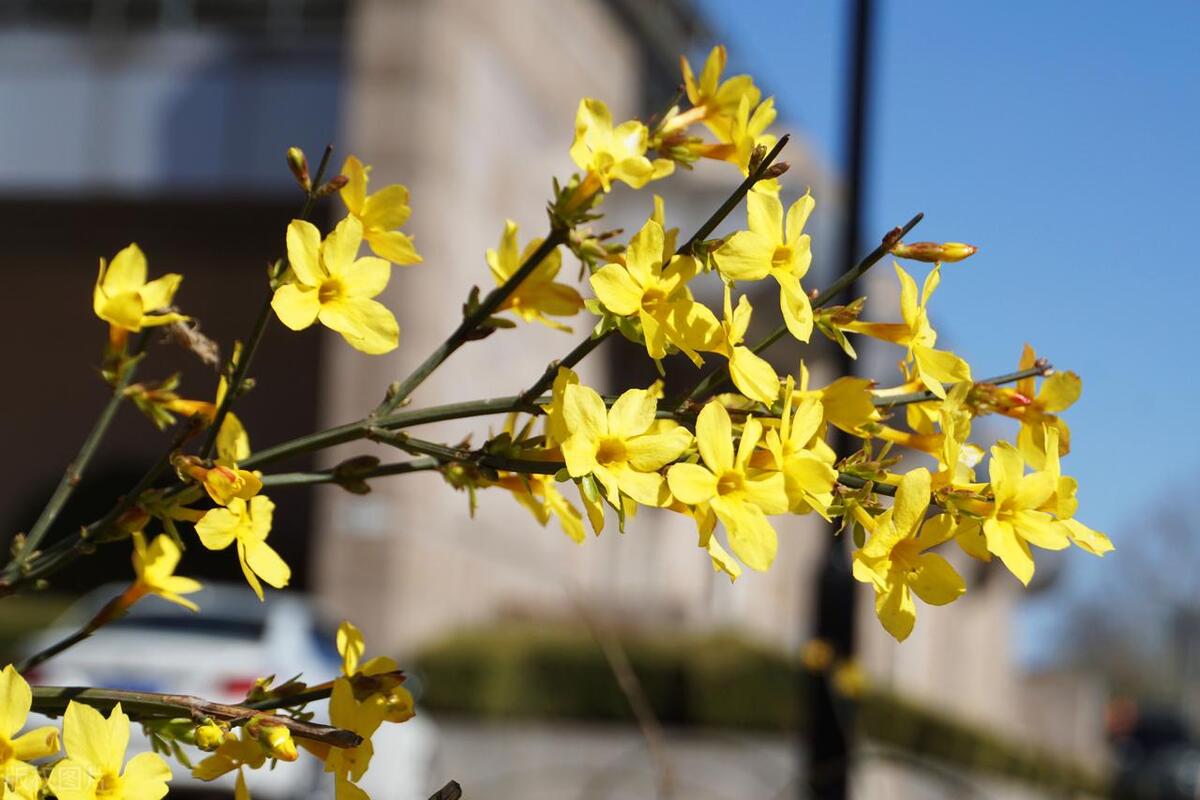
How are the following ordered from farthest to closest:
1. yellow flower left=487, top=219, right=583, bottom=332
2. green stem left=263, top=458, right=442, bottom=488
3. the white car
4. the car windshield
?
the car windshield < the white car < yellow flower left=487, top=219, right=583, bottom=332 < green stem left=263, top=458, right=442, bottom=488

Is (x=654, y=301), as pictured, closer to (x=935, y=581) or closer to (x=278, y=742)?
(x=935, y=581)

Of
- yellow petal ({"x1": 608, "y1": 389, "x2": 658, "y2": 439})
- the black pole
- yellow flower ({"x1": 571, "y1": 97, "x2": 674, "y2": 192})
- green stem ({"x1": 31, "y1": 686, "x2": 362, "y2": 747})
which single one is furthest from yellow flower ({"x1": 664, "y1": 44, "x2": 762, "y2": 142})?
the black pole

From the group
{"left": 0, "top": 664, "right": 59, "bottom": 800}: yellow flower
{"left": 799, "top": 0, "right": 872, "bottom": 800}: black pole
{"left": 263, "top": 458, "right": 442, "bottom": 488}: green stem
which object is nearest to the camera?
{"left": 0, "top": 664, "right": 59, "bottom": 800}: yellow flower

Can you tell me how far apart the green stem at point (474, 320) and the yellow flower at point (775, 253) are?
0.17 meters

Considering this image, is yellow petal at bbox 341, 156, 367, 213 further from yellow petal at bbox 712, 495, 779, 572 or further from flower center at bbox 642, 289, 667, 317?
yellow petal at bbox 712, 495, 779, 572

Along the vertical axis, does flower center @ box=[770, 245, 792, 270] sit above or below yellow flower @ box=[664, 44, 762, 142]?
below

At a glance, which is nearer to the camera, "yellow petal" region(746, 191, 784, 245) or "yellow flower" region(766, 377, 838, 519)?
"yellow flower" region(766, 377, 838, 519)

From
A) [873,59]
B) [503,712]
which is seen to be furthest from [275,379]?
[873,59]

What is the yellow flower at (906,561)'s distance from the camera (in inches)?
40.7

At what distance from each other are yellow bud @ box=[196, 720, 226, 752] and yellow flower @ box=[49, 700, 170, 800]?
46 mm

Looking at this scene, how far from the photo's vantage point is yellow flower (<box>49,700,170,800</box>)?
1.02 m

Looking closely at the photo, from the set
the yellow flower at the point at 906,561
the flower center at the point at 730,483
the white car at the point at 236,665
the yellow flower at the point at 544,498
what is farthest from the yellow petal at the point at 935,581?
the white car at the point at 236,665

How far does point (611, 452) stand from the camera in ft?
3.51

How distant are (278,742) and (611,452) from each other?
0.29 m
